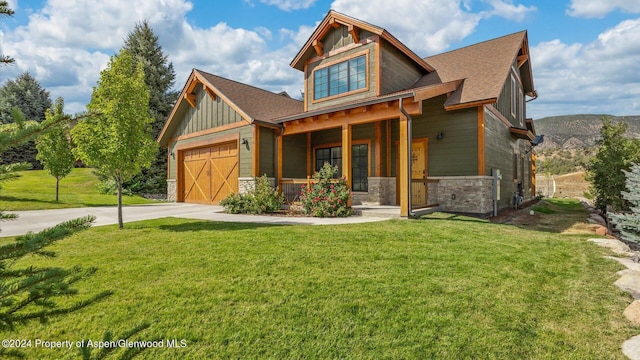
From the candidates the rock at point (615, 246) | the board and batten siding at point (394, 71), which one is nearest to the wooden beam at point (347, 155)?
the board and batten siding at point (394, 71)

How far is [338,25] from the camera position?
1198 cm

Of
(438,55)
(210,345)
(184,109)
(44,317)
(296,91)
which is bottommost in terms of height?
(210,345)

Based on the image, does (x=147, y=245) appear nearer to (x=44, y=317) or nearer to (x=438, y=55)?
(x=44, y=317)

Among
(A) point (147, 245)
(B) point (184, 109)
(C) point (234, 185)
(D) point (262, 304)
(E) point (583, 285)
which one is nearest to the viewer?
(D) point (262, 304)

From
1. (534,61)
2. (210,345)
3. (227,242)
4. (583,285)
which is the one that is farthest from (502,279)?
(534,61)

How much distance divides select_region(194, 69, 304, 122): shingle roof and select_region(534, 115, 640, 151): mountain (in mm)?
44434

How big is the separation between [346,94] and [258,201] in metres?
5.51

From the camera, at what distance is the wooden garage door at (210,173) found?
13.1 m

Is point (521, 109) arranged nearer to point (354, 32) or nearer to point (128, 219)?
point (354, 32)

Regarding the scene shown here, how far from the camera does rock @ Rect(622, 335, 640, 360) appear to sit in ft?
8.28

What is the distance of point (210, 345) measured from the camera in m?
2.63

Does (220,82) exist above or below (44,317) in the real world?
above

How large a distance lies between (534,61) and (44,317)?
2039 cm

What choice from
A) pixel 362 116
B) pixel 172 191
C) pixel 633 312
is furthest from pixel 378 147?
pixel 172 191
